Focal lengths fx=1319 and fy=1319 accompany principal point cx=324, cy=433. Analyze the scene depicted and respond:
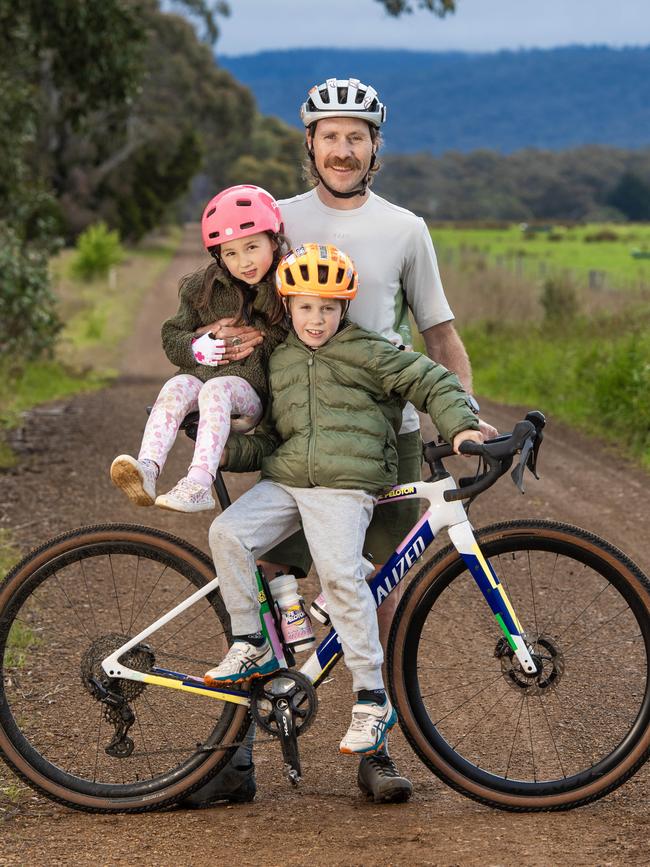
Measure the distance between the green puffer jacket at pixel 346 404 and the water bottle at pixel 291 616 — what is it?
0.34 meters

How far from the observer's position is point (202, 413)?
3.86 metres

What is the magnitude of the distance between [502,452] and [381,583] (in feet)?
1.83

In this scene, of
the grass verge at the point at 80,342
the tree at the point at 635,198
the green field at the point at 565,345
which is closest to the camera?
the green field at the point at 565,345

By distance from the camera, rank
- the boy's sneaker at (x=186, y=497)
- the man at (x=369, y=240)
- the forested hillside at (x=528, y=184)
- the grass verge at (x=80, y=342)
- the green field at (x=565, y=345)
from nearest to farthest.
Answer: the boy's sneaker at (x=186, y=497)
the man at (x=369, y=240)
the green field at (x=565, y=345)
the grass verge at (x=80, y=342)
the forested hillside at (x=528, y=184)

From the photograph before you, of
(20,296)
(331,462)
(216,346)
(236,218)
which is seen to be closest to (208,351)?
(216,346)

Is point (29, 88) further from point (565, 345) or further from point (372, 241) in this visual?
point (372, 241)

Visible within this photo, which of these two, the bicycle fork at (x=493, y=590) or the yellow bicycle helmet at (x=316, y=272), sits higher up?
the yellow bicycle helmet at (x=316, y=272)

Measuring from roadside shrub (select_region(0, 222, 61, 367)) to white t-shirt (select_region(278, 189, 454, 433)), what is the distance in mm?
10586

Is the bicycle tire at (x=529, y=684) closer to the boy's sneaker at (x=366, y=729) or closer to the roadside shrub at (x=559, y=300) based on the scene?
the boy's sneaker at (x=366, y=729)

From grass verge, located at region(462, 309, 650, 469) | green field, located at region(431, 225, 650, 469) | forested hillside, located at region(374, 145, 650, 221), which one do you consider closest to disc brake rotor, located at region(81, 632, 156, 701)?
grass verge, located at region(462, 309, 650, 469)

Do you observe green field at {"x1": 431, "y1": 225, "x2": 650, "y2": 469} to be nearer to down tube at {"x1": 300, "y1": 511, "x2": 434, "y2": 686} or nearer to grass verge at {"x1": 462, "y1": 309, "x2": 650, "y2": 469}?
grass verge at {"x1": 462, "y1": 309, "x2": 650, "y2": 469}

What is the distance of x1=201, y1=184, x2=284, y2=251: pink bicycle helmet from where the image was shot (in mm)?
3949

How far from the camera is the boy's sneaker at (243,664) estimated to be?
3924 mm

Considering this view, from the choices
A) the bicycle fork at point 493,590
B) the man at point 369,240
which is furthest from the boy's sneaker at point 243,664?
the bicycle fork at point 493,590
